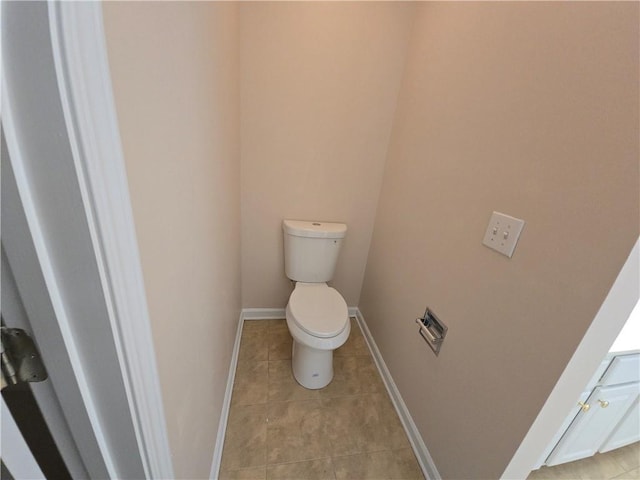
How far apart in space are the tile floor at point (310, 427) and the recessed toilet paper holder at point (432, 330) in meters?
0.55

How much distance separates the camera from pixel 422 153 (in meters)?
1.24

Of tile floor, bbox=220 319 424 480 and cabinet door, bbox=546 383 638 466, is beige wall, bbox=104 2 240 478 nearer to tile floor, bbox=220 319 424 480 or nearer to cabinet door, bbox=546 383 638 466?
tile floor, bbox=220 319 424 480

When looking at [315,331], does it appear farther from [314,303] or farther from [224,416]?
[224,416]

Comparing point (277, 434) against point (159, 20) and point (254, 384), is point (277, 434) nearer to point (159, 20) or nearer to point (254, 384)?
point (254, 384)

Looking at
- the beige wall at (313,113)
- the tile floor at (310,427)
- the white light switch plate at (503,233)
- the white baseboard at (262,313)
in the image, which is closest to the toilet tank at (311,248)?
the beige wall at (313,113)

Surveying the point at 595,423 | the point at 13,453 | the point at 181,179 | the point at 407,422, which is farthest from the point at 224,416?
the point at 595,423

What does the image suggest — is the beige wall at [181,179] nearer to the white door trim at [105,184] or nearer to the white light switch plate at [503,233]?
the white door trim at [105,184]

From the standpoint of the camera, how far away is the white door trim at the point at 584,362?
1.81 feet

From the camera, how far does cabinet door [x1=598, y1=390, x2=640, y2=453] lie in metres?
1.10

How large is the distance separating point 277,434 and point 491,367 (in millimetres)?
1001

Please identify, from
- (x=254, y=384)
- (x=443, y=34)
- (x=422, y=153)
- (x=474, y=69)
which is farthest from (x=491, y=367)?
(x=443, y=34)

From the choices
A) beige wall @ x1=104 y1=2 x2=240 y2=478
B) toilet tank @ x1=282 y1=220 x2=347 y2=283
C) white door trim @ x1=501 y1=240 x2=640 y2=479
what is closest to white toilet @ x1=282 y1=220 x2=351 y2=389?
toilet tank @ x1=282 y1=220 x2=347 y2=283

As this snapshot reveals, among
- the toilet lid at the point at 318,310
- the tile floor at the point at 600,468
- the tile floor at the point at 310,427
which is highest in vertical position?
the toilet lid at the point at 318,310

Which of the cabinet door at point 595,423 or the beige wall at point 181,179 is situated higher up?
the beige wall at point 181,179
